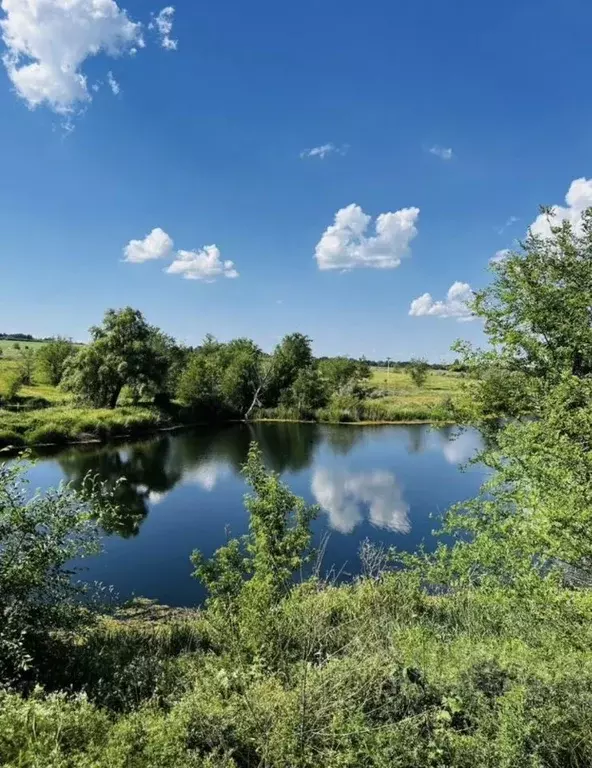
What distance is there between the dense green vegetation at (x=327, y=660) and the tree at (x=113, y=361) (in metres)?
42.2

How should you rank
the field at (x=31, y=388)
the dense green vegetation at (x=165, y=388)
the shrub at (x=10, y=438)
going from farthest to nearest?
the field at (x=31, y=388), the dense green vegetation at (x=165, y=388), the shrub at (x=10, y=438)

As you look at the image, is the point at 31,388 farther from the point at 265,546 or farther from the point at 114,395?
the point at 265,546

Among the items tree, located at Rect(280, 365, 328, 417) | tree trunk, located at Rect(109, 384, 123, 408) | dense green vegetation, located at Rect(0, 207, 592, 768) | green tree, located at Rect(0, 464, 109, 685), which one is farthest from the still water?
tree, located at Rect(280, 365, 328, 417)

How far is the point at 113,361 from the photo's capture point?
50.0m

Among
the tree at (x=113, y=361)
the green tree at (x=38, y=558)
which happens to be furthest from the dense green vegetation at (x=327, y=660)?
the tree at (x=113, y=361)

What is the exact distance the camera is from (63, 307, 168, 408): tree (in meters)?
49.6

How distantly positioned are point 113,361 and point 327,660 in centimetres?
4744

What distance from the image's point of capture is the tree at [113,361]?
4959 cm

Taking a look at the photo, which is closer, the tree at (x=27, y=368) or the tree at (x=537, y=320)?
the tree at (x=537, y=320)

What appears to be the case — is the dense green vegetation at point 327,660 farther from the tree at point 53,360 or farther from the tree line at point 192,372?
the tree at point 53,360

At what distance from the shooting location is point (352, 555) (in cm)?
1989

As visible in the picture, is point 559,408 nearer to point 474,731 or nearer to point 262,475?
point 474,731

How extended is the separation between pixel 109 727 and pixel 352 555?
1617 cm

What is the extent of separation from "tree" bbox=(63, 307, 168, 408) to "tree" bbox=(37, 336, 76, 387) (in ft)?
51.6
